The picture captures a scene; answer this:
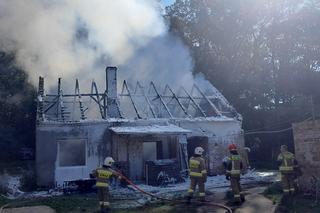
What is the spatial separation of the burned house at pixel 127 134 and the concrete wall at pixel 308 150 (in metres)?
5.70

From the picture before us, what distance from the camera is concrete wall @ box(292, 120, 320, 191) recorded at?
434 inches

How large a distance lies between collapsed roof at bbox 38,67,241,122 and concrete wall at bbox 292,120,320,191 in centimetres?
736

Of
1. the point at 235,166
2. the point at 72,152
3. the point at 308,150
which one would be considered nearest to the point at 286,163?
the point at 308,150

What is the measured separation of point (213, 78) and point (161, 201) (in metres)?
18.6

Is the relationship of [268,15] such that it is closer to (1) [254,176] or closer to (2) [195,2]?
(2) [195,2]

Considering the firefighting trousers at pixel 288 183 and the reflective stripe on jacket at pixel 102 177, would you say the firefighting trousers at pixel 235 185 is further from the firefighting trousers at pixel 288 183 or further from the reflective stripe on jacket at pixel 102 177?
the reflective stripe on jacket at pixel 102 177

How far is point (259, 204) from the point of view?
10.7m

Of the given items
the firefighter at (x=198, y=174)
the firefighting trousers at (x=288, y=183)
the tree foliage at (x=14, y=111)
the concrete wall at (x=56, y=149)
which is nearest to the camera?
the firefighting trousers at (x=288, y=183)

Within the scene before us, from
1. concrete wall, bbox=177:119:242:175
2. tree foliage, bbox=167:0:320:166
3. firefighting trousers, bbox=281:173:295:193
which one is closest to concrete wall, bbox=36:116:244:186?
concrete wall, bbox=177:119:242:175

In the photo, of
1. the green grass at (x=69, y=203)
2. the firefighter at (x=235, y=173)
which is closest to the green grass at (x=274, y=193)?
the firefighter at (x=235, y=173)

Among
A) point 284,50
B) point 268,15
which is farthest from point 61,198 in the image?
point 268,15

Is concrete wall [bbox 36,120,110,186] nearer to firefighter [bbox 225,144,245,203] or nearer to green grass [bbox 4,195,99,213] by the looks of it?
green grass [bbox 4,195,99,213]

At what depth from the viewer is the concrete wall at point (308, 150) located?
11.0 meters

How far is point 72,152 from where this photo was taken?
18.0 metres
